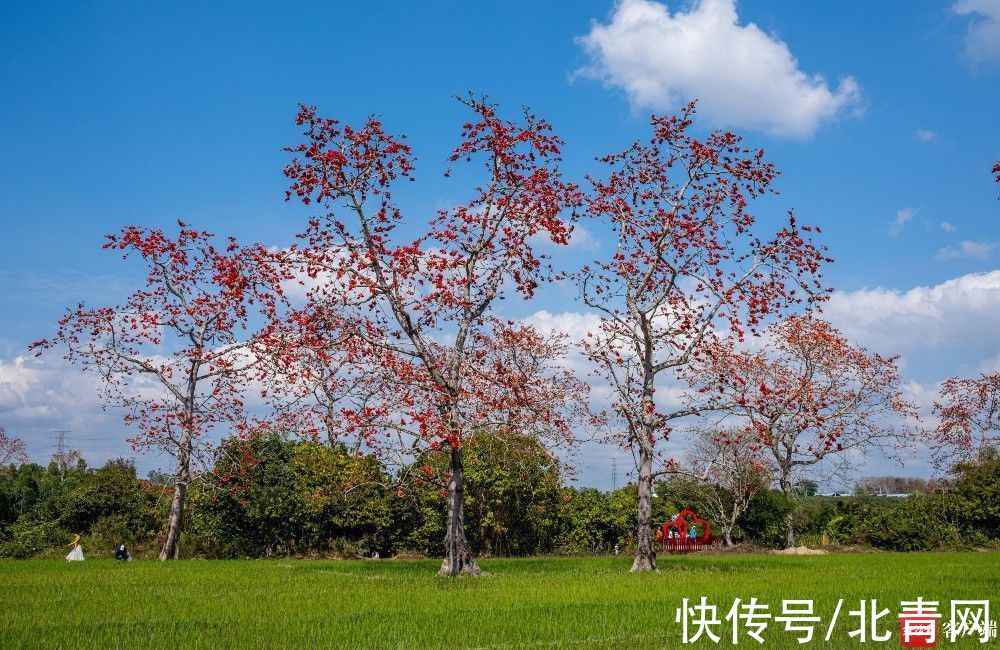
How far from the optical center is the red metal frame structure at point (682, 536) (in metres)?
34.7

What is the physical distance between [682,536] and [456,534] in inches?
750

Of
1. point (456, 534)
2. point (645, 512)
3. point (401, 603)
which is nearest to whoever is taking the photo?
point (401, 603)

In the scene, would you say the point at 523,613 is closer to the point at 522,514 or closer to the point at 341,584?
the point at 341,584

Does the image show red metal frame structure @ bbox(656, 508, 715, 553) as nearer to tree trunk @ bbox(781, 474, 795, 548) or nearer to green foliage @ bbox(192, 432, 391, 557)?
tree trunk @ bbox(781, 474, 795, 548)

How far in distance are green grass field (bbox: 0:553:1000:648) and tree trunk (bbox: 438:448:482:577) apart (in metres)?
0.54

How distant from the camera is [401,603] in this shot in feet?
39.1

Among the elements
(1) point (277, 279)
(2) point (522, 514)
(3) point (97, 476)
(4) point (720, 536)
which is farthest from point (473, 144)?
(4) point (720, 536)

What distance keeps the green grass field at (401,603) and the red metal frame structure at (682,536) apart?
15291 mm

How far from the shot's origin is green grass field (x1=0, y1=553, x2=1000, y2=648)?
873 centimetres

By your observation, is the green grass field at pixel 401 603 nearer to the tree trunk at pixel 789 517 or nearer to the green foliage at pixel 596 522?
the green foliage at pixel 596 522

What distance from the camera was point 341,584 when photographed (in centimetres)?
1514

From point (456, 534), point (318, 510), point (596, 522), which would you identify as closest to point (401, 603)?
point (456, 534)

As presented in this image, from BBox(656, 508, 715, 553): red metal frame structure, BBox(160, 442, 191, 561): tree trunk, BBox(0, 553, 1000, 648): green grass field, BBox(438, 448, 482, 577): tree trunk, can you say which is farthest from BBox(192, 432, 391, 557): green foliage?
BBox(656, 508, 715, 553): red metal frame structure

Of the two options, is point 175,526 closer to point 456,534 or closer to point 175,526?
point 175,526
